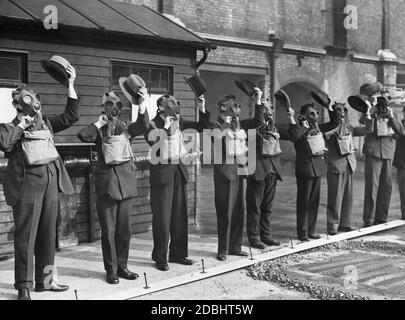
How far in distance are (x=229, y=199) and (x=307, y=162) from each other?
4.74 feet

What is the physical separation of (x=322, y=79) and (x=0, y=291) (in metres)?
13.0

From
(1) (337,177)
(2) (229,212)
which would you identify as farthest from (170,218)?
(1) (337,177)

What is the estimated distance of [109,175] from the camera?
5.32m

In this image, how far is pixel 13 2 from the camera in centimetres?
690

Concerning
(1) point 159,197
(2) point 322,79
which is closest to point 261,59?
(2) point 322,79

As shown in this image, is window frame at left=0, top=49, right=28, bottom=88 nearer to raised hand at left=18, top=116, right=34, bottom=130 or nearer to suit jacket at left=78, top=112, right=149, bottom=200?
suit jacket at left=78, top=112, right=149, bottom=200

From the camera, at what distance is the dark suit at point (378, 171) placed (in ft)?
26.5

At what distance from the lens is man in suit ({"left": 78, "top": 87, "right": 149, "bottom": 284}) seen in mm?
5297

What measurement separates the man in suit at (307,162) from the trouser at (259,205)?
493mm

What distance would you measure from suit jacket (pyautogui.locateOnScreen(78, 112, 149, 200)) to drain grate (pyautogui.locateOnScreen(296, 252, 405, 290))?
2227 millimetres

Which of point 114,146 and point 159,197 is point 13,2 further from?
point 159,197

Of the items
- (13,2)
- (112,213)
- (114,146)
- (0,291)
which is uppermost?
(13,2)

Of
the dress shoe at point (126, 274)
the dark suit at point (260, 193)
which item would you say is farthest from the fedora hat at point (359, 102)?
the dress shoe at point (126, 274)

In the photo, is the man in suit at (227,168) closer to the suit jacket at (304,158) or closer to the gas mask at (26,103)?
the suit jacket at (304,158)
